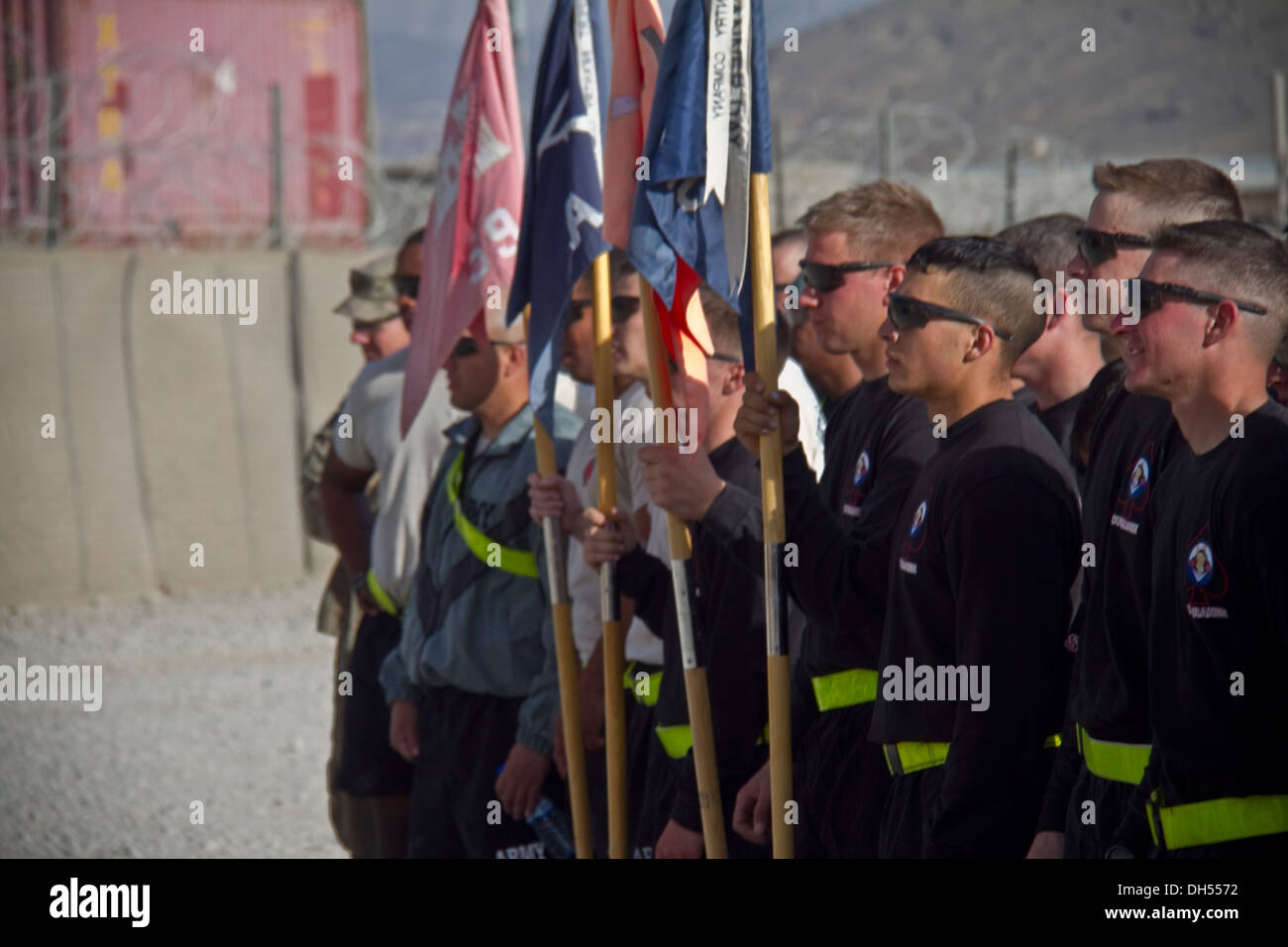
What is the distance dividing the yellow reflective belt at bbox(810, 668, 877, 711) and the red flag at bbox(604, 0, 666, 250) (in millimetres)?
1236

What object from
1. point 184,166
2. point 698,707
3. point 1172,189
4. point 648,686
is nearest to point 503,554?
point 648,686

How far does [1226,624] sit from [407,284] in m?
3.79

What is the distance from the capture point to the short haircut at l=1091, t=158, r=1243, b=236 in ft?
12.0

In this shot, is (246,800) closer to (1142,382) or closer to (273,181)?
(1142,382)

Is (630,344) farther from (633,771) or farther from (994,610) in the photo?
(994,610)

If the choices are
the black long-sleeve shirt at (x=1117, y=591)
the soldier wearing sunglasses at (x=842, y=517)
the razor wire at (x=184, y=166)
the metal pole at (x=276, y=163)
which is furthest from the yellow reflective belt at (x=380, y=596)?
the razor wire at (x=184, y=166)

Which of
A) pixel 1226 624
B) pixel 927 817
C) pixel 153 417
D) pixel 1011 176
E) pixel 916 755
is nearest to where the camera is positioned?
pixel 1226 624

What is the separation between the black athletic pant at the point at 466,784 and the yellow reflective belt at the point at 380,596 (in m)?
0.51

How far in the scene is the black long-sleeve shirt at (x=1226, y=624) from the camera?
2.74 meters

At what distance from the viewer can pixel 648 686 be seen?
4477 mm

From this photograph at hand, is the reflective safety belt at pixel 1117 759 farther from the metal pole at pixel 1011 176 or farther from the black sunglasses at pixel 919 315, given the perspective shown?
the metal pole at pixel 1011 176

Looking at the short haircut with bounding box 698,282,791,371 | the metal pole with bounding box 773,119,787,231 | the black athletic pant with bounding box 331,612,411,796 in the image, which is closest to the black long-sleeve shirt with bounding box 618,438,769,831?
the short haircut with bounding box 698,282,791,371

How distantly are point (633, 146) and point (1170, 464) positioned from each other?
6.00 feet
